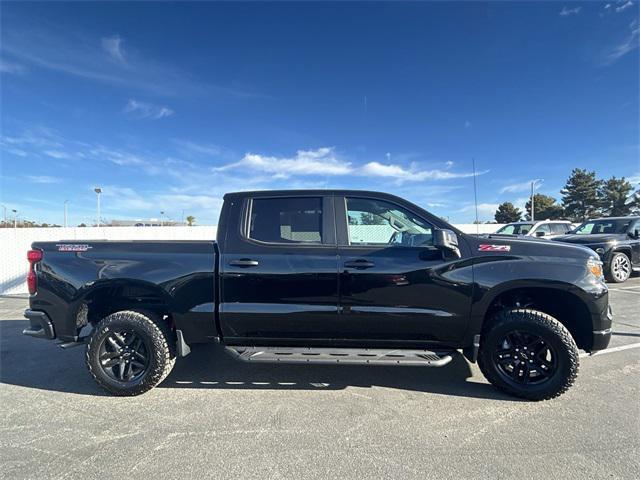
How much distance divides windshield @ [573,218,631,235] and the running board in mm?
9722

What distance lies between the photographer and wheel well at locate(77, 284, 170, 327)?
344cm

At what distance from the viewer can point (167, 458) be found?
7.78 feet

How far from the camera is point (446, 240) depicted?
119 inches

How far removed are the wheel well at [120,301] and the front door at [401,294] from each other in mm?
1820

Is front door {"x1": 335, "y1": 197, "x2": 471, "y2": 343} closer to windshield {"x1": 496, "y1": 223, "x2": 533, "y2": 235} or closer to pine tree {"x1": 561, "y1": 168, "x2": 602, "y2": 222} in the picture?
windshield {"x1": 496, "y1": 223, "x2": 533, "y2": 235}

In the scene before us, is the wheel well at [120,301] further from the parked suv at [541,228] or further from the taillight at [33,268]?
the parked suv at [541,228]

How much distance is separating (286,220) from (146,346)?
1.78 meters

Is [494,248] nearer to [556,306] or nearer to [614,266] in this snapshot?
[556,306]

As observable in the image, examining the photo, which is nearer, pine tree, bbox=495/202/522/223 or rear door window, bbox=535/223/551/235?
rear door window, bbox=535/223/551/235

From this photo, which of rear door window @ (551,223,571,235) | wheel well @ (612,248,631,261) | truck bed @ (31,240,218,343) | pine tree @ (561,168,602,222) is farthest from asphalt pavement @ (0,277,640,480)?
pine tree @ (561,168,602,222)

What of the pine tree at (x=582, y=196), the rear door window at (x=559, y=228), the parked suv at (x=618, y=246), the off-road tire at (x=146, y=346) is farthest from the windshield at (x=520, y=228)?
the pine tree at (x=582, y=196)

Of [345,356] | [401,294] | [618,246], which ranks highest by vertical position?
[618,246]

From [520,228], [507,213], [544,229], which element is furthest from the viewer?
[507,213]

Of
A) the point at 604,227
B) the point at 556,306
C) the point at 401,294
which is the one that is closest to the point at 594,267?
the point at 556,306
